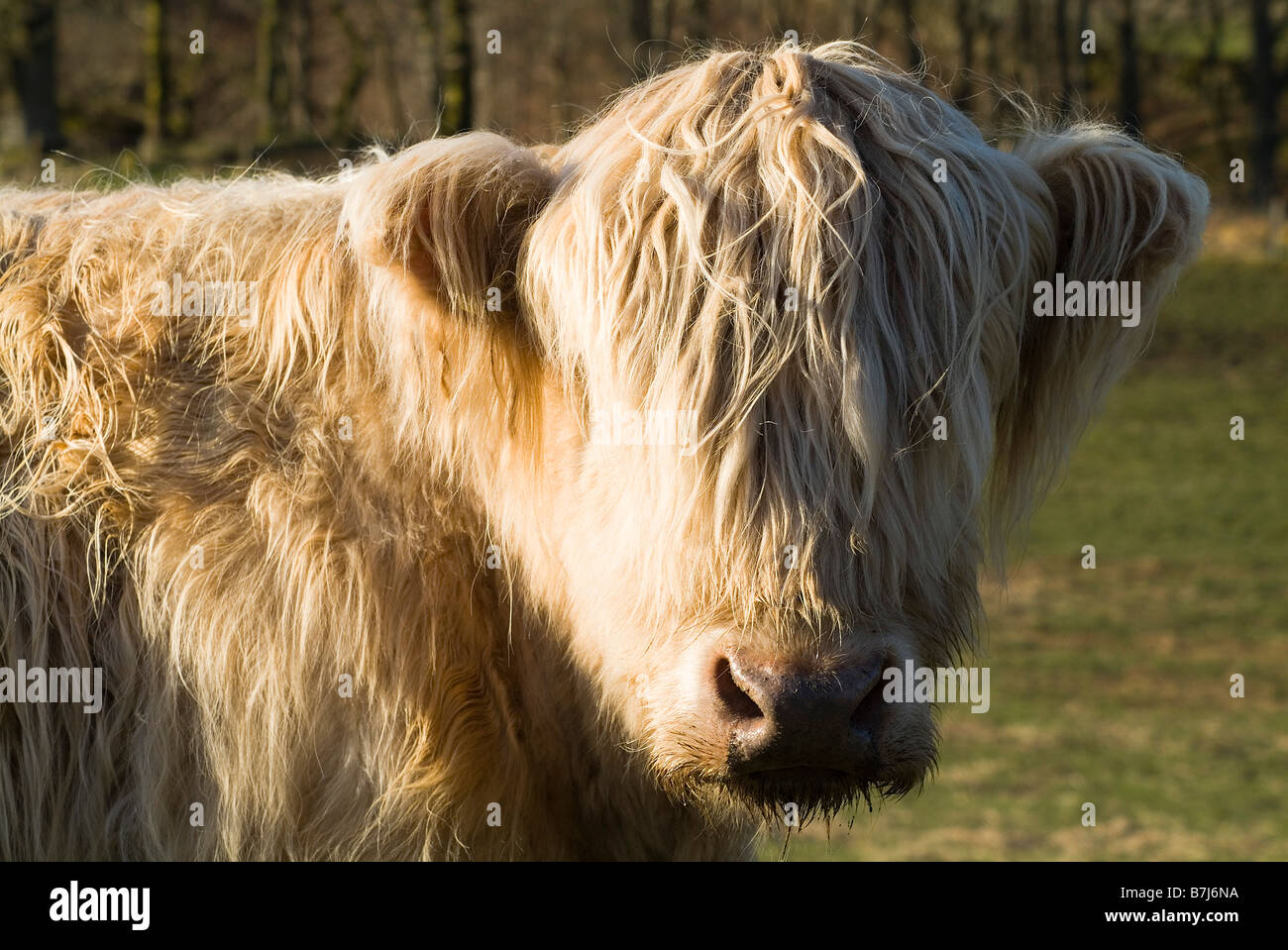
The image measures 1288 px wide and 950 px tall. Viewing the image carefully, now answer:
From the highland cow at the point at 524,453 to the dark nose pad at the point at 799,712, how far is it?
0.03 m

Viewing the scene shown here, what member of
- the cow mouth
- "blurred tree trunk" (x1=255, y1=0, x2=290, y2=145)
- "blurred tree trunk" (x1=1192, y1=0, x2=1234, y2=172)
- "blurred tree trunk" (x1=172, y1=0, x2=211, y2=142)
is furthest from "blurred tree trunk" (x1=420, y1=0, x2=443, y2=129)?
the cow mouth

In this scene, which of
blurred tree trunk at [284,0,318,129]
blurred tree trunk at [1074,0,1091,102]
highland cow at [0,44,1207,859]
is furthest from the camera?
blurred tree trunk at [1074,0,1091,102]

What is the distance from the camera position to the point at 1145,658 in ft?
40.7

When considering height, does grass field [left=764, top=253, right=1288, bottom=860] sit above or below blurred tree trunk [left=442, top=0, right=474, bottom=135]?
below

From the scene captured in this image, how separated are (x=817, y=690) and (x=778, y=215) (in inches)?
33.0

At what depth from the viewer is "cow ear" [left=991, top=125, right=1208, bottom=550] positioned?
2900 mm

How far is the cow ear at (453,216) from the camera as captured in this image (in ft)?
8.44

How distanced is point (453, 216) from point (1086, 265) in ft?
4.24

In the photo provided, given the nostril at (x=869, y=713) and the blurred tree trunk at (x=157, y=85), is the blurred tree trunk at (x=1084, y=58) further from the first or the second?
the nostril at (x=869, y=713)

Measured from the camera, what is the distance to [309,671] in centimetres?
274

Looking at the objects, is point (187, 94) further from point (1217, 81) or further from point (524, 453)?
point (524, 453)

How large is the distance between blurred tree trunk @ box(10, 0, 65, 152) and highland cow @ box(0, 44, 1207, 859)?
2349cm

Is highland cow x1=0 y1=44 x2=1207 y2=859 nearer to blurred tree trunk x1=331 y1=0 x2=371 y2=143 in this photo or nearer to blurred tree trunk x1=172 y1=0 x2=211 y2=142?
blurred tree trunk x1=172 y1=0 x2=211 y2=142

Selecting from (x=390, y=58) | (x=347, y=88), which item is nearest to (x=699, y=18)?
(x=347, y=88)
